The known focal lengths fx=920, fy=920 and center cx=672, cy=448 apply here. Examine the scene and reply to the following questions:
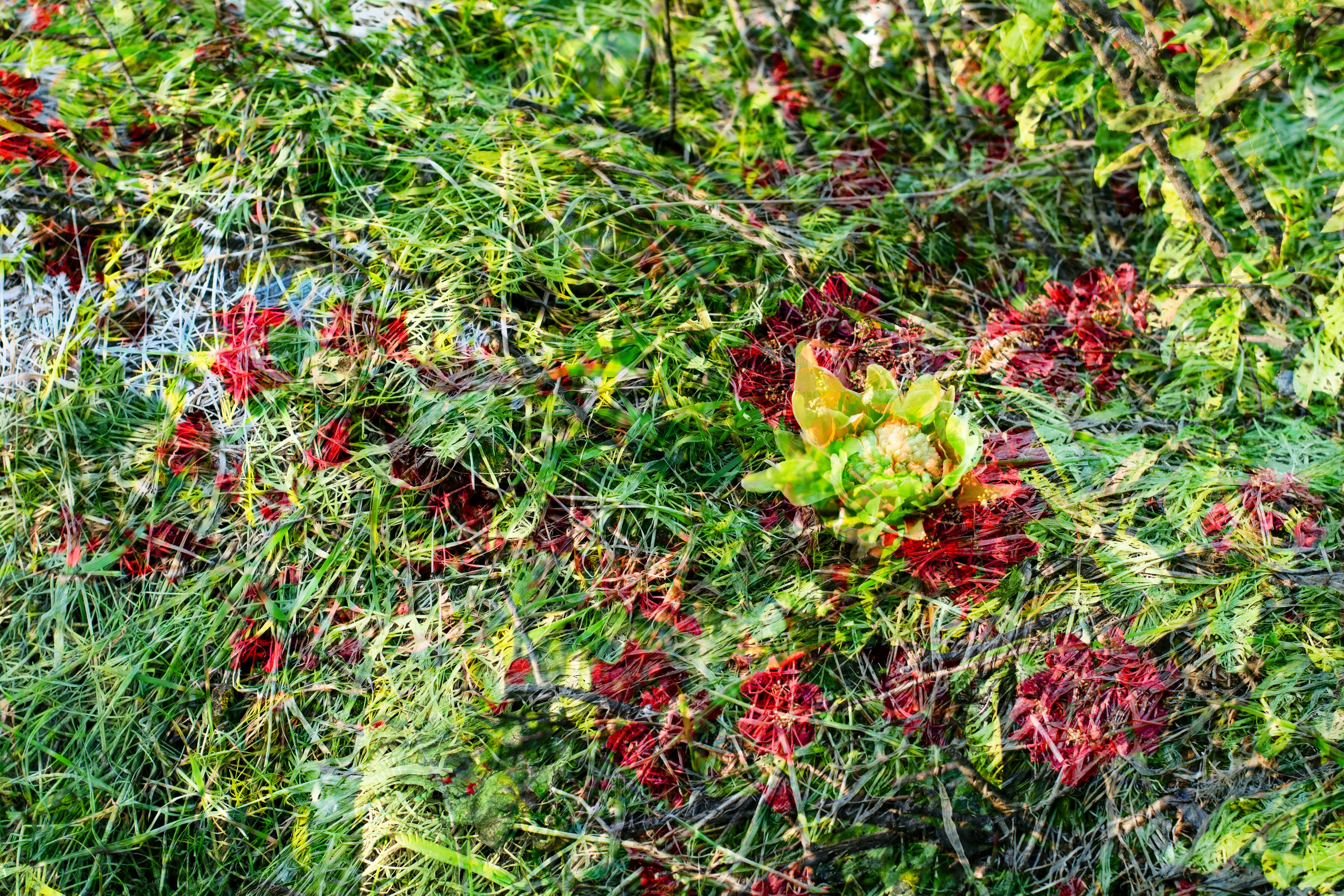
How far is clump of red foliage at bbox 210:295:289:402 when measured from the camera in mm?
1685

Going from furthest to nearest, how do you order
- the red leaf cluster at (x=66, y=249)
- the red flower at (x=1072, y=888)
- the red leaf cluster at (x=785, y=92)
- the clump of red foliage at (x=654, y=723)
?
the red leaf cluster at (x=785, y=92) < the red leaf cluster at (x=66, y=249) < the clump of red foliage at (x=654, y=723) < the red flower at (x=1072, y=888)

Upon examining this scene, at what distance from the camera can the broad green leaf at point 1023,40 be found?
1646mm

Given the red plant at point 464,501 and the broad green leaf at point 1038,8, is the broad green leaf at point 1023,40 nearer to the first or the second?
the broad green leaf at point 1038,8

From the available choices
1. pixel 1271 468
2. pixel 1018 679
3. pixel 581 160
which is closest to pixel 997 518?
pixel 1018 679

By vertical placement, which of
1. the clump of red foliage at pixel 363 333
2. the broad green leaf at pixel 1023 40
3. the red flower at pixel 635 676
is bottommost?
the red flower at pixel 635 676

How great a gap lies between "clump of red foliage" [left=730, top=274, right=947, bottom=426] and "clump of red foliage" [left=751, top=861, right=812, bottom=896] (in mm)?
713

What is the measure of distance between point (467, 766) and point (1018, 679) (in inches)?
32.5

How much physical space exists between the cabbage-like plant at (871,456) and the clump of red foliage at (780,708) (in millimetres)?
232

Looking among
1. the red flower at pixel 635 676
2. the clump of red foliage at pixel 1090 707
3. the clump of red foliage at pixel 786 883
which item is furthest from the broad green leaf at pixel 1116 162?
the clump of red foliage at pixel 786 883

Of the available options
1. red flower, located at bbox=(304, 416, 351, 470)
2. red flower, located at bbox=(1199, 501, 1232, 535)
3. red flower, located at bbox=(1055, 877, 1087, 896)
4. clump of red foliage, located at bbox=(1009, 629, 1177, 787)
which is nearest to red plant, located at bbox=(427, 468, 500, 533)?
red flower, located at bbox=(304, 416, 351, 470)

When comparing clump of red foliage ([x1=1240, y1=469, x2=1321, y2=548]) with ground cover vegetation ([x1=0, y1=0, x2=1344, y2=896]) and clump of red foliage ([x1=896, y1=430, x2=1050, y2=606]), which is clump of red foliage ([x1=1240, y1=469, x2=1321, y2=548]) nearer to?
ground cover vegetation ([x1=0, y1=0, x2=1344, y2=896])

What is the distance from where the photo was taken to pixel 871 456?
1.44m

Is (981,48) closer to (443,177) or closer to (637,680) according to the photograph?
(443,177)

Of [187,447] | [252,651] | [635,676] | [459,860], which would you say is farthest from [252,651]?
[635,676]
